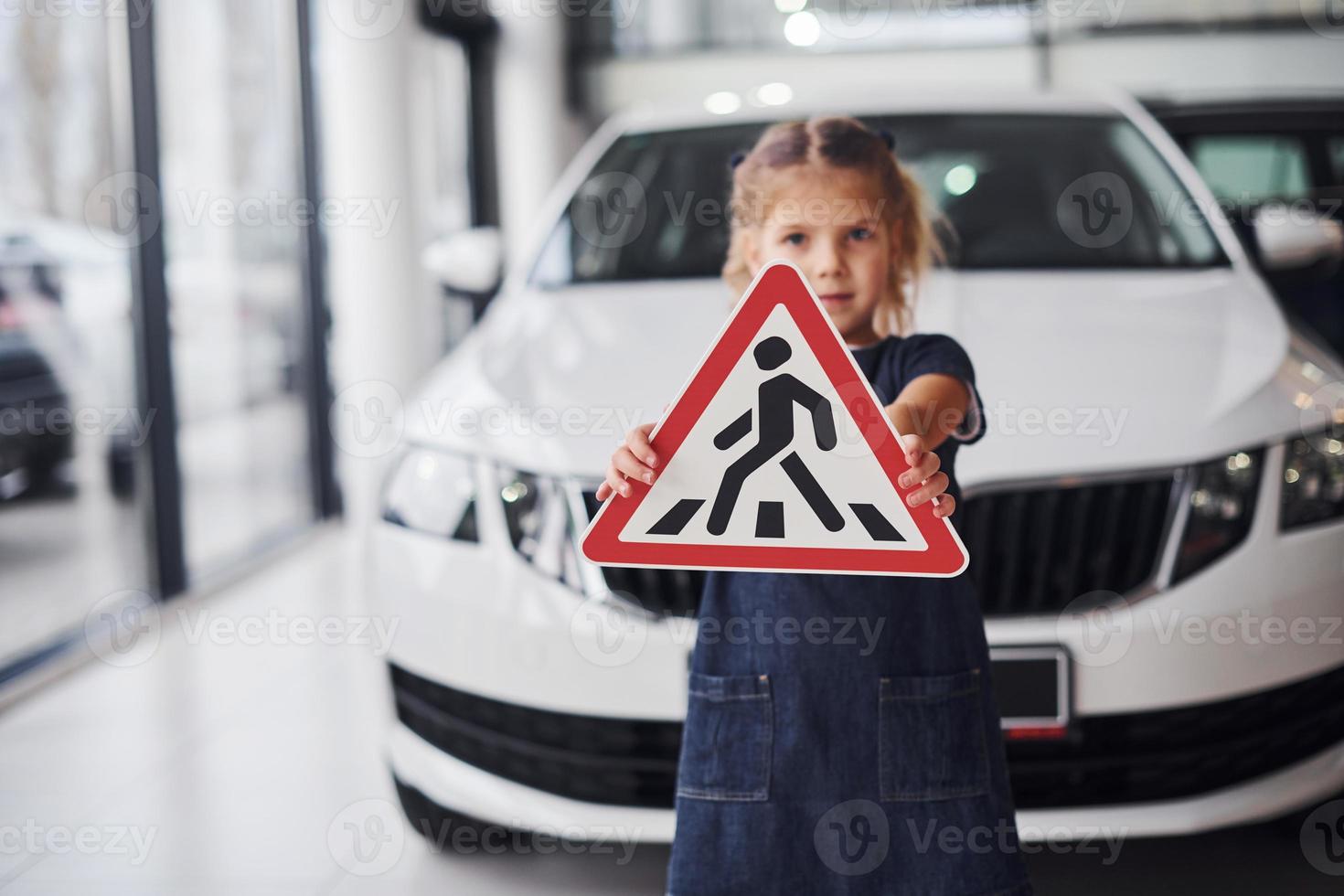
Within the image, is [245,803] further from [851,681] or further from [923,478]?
[923,478]

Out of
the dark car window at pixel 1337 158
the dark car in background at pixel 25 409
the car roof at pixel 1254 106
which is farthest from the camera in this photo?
the dark car window at pixel 1337 158

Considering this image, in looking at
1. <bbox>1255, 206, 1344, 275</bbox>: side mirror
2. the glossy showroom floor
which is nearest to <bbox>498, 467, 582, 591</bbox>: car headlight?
the glossy showroom floor

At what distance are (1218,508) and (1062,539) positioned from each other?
0.69 feet

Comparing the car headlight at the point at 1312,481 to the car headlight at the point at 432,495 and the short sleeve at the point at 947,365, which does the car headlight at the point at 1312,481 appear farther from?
the car headlight at the point at 432,495

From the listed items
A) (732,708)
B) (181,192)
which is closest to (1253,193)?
(181,192)

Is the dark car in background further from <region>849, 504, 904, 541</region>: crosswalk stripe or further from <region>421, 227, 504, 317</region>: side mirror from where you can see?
<region>849, 504, 904, 541</region>: crosswalk stripe

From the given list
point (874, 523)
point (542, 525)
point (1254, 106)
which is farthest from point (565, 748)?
point (1254, 106)

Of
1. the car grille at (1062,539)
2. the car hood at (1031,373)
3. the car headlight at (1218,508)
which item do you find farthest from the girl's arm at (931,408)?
the car headlight at (1218,508)

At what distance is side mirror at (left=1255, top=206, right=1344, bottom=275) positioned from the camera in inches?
97.8

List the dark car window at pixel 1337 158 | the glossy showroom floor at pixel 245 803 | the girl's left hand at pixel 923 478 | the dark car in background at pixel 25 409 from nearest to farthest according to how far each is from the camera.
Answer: the girl's left hand at pixel 923 478, the glossy showroom floor at pixel 245 803, the dark car in background at pixel 25 409, the dark car window at pixel 1337 158

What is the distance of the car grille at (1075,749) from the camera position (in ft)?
5.66

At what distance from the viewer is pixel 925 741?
1.29 metres

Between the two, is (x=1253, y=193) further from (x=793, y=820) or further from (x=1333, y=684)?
(x=793, y=820)

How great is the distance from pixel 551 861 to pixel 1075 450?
1.02 m
